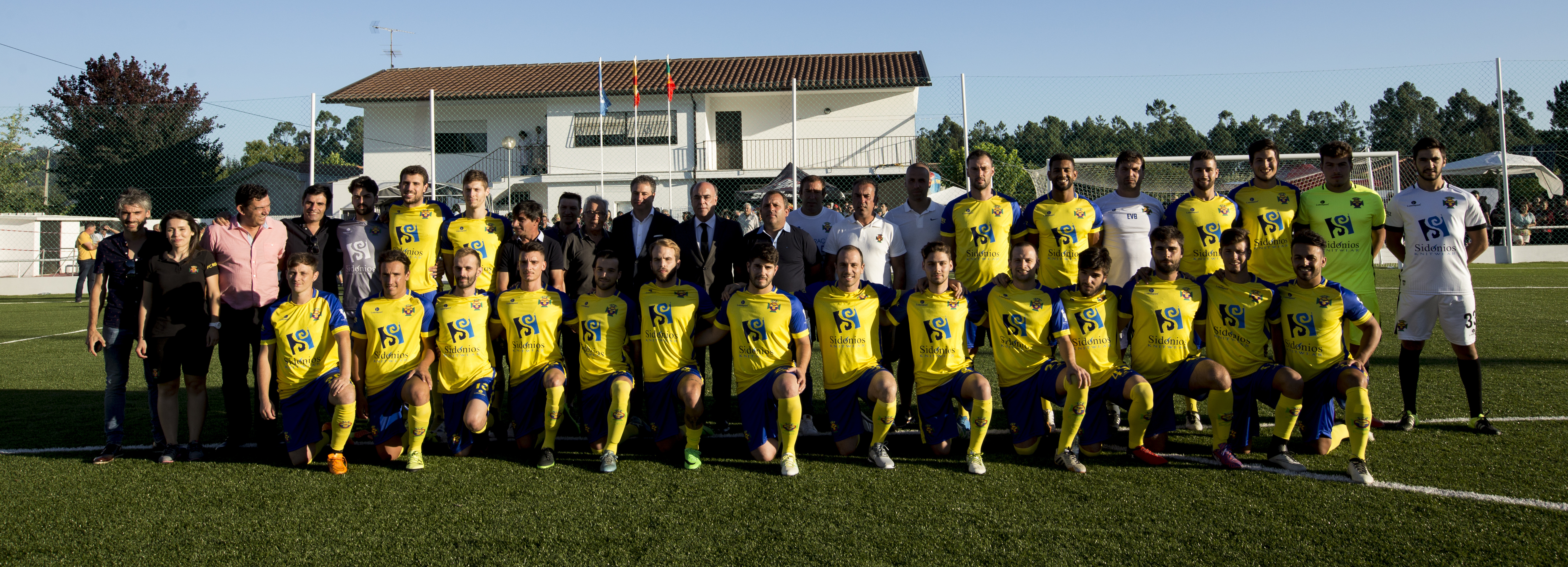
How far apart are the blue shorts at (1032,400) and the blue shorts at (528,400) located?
2.38m

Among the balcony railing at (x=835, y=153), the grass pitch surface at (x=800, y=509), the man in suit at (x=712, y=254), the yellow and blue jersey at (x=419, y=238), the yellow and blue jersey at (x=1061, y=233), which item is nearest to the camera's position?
the grass pitch surface at (x=800, y=509)

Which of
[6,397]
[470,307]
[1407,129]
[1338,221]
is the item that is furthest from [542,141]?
[1407,129]

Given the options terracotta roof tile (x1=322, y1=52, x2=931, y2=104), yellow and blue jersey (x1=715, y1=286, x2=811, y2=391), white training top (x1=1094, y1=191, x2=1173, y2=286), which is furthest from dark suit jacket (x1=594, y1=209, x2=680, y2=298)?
terracotta roof tile (x1=322, y1=52, x2=931, y2=104)

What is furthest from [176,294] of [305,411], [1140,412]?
[1140,412]

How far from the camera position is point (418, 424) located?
13.8ft

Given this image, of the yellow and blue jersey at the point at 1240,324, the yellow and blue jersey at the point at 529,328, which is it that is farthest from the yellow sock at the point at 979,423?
the yellow and blue jersey at the point at 529,328

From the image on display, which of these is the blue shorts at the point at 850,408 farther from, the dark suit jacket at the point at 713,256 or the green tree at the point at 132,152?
the green tree at the point at 132,152

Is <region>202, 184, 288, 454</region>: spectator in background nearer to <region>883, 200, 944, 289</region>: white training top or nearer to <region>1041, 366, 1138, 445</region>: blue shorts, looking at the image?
<region>883, 200, 944, 289</region>: white training top

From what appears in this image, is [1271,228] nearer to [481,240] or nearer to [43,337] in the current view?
[481,240]

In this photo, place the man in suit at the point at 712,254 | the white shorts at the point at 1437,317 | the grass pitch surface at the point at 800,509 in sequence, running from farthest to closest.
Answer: the man in suit at the point at 712,254
the white shorts at the point at 1437,317
the grass pitch surface at the point at 800,509

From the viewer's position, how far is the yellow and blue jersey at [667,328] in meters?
4.52

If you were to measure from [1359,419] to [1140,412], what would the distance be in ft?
3.05

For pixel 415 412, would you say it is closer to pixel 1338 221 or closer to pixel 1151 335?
pixel 1151 335

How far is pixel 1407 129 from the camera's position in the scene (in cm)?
2317
